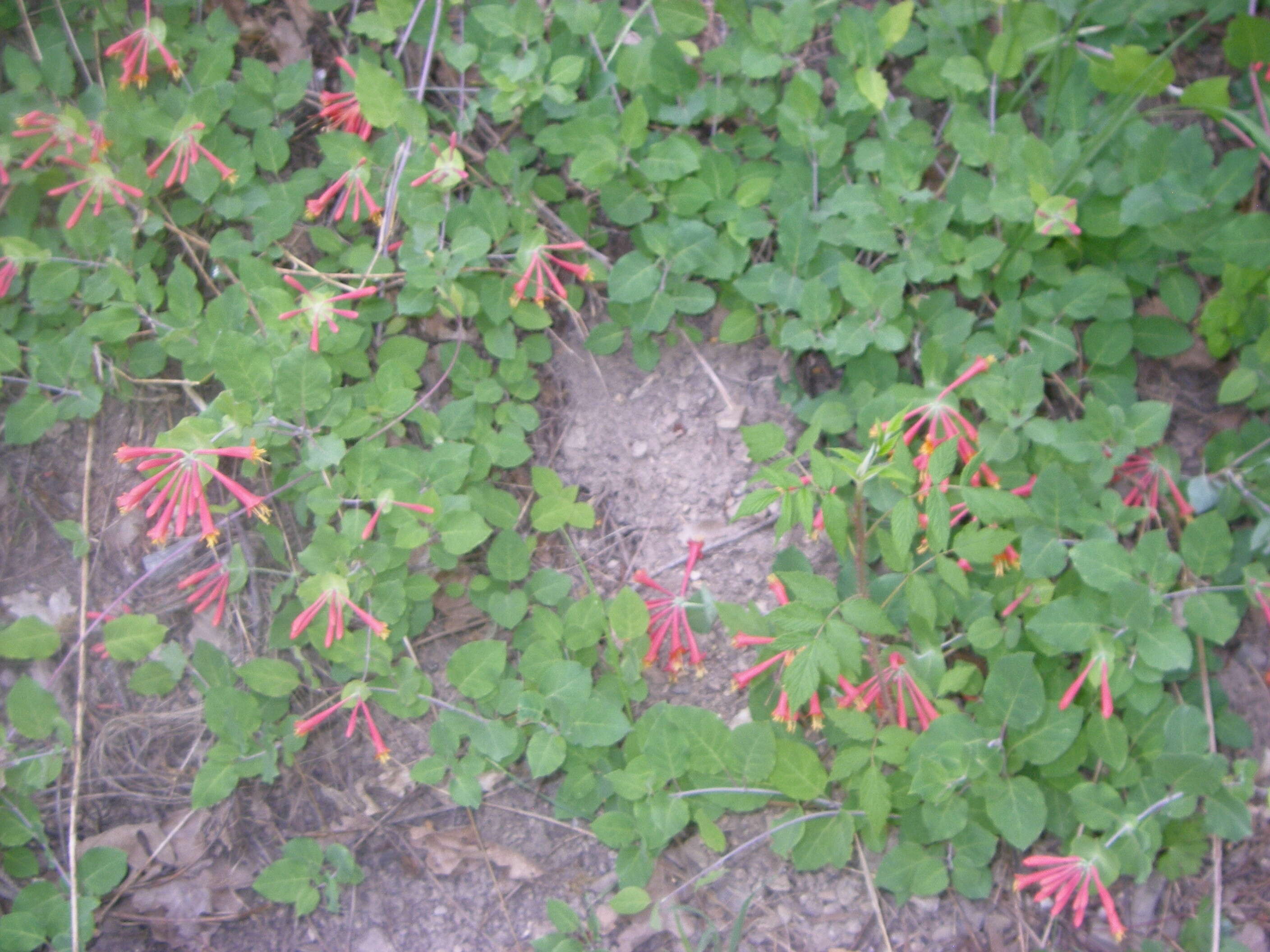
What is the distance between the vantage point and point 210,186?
2.25 m

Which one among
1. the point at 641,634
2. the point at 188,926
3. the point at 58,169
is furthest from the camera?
the point at 58,169

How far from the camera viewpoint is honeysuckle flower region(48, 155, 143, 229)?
86.7 inches

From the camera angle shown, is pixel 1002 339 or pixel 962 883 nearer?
pixel 962 883

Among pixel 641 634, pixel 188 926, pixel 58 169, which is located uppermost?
pixel 58 169

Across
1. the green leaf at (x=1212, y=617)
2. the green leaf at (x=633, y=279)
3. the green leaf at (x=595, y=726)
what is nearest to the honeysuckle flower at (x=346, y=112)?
the green leaf at (x=633, y=279)

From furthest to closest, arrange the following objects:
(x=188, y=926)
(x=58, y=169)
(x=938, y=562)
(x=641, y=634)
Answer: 1. (x=58, y=169)
2. (x=188, y=926)
3. (x=641, y=634)
4. (x=938, y=562)

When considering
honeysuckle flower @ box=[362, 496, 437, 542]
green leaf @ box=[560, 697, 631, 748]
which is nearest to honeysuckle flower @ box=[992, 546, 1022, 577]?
green leaf @ box=[560, 697, 631, 748]

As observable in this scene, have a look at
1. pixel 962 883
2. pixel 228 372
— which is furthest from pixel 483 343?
pixel 962 883

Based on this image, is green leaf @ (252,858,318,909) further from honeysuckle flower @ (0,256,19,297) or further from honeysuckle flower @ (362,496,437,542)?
honeysuckle flower @ (0,256,19,297)

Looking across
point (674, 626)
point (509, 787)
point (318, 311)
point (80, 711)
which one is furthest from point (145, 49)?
point (509, 787)

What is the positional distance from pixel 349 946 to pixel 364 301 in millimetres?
1613

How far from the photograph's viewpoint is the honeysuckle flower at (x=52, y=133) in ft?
7.07

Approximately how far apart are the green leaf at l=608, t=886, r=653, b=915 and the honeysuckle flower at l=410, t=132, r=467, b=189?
5.56 feet

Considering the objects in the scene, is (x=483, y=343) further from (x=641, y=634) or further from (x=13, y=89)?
(x=13, y=89)
